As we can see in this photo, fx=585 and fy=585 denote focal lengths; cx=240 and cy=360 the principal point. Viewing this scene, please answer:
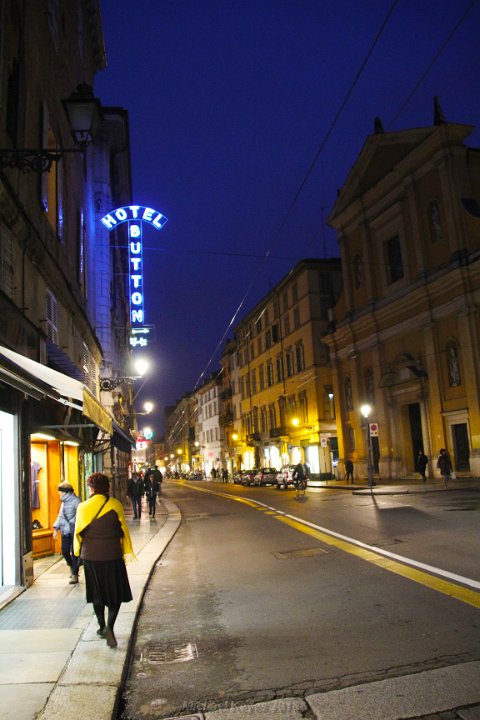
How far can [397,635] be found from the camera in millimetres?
5566

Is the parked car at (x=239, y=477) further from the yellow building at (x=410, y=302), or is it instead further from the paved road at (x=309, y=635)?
the paved road at (x=309, y=635)

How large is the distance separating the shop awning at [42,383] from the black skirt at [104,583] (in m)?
2.03

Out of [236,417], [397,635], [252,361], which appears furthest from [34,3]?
[236,417]

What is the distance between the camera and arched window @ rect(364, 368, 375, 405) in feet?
127

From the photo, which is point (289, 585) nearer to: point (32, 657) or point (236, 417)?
point (32, 657)

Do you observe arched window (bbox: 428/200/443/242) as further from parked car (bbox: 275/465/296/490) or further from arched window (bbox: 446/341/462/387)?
parked car (bbox: 275/465/296/490)

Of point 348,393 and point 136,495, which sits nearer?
point 136,495

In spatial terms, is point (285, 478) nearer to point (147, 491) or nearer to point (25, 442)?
point (147, 491)

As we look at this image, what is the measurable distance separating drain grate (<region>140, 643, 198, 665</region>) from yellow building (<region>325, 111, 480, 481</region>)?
76.0 feet

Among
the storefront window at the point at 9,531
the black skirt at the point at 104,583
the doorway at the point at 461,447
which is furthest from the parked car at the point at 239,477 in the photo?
the black skirt at the point at 104,583

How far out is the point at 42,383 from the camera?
6.80 meters

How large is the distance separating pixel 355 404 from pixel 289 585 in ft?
108

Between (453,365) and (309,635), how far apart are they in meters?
27.4

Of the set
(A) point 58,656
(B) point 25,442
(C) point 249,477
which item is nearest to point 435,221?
(C) point 249,477
